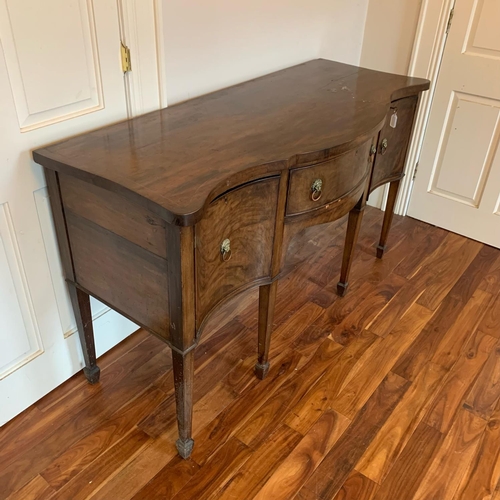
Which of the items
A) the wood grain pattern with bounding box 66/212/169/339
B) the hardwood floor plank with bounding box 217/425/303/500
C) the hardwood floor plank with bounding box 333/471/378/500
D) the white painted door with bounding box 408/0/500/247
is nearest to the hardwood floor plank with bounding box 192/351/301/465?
the hardwood floor plank with bounding box 217/425/303/500

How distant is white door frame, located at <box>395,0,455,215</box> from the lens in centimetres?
223

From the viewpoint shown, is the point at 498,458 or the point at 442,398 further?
the point at 442,398

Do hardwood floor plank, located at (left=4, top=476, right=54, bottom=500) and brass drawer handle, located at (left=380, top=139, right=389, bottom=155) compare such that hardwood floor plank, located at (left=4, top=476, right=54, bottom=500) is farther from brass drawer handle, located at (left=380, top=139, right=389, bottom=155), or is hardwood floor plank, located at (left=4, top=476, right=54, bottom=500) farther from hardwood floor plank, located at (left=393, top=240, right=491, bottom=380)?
brass drawer handle, located at (left=380, top=139, right=389, bottom=155)

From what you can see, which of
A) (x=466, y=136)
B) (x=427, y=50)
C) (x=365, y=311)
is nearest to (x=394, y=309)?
(x=365, y=311)

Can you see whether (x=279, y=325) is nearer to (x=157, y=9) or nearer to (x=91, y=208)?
(x=91, y=208)

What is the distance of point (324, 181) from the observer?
1.43 m

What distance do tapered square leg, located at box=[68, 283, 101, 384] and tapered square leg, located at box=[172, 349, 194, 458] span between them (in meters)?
0.40

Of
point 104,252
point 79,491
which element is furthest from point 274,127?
point 79,491

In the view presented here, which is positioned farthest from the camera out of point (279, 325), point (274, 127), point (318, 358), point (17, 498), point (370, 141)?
point (279, 325)

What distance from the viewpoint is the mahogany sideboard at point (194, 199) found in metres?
1.11

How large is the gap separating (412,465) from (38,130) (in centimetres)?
142

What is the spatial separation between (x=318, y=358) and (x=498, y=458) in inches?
25.2

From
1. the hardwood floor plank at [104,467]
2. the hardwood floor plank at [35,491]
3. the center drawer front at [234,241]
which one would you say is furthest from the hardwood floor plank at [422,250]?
the hardwood floor plank at [35,491]

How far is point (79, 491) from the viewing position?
53.7 inches
